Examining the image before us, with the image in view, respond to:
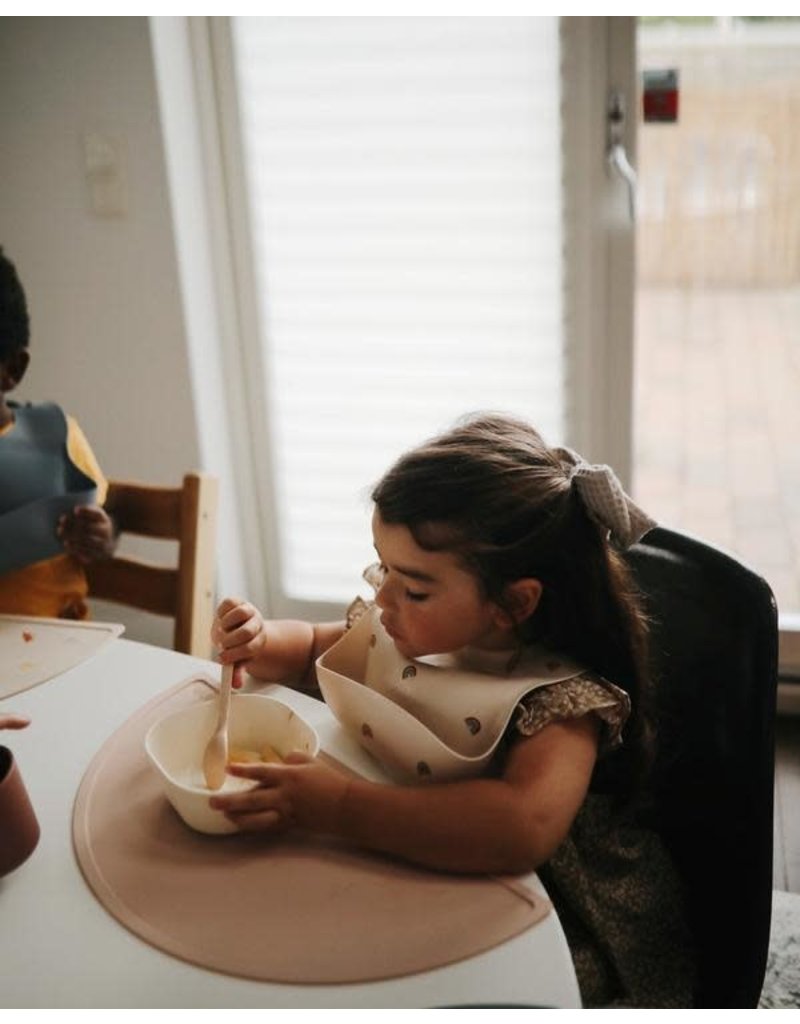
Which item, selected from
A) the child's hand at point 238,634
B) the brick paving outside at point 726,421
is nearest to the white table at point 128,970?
the child's hand at point 238,634

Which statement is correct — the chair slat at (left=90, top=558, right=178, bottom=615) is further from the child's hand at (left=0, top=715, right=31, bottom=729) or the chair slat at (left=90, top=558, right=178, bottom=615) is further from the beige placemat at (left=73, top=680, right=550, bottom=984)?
the beige placemat at (left=73, top=680, right=550, bottom=984)

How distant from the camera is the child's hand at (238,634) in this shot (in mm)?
1159

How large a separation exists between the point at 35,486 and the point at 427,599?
0.70 metres

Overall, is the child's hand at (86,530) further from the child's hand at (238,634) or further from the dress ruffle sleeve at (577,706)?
the dress ruffle sleeve at (577,706)

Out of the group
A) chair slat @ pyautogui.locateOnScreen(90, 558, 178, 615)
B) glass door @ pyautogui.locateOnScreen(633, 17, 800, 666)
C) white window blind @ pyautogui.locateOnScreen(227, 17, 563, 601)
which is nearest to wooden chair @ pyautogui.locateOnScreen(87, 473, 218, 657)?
chair slat @ pyautogui.locateOnScreen(90, 558, 178, 615)

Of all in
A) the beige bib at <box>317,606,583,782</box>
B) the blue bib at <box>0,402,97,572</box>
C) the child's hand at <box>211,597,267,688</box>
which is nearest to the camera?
the beige bib at <box>317,606,583,782</box>

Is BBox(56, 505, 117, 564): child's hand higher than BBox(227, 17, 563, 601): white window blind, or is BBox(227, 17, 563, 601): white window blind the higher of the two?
BBox(227, 17, 563, 601): white window blind

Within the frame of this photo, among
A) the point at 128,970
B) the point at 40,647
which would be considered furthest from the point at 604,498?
the point at 40,647

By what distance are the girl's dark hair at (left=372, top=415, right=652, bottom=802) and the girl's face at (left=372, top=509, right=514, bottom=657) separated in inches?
0.4

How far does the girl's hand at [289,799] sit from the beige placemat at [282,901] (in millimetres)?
19

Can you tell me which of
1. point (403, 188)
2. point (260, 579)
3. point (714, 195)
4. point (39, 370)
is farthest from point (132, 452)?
point (714, 195)

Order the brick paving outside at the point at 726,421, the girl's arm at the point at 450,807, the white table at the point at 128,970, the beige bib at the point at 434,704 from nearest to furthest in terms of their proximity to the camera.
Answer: the white table at the point at 128,970 → the girl's arm at the point at 450,807 → the beige bib at the point at 434,704 → the brick paving outside at the point at 726,421

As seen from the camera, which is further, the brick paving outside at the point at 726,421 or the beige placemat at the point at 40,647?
the brick paving outside at the point at 726,421

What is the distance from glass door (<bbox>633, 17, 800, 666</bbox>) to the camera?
139 inches
